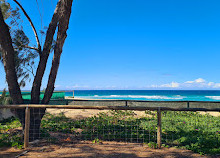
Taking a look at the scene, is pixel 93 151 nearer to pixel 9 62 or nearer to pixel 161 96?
pixel 9 62

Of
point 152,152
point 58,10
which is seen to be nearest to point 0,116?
point 58,10

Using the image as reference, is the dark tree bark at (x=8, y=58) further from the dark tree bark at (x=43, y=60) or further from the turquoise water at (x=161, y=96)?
the turquoise water at (x=161, y=96)

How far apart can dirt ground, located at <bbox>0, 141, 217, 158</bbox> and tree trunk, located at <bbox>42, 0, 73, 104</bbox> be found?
1576mm

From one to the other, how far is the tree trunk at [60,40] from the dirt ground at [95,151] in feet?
5.17

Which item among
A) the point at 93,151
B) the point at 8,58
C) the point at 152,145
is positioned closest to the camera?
the point at 93,151

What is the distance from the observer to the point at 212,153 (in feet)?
13.0

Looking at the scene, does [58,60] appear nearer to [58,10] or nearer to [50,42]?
[50,42]

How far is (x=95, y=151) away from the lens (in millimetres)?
4152

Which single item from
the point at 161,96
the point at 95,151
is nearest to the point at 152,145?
the point at 95,151

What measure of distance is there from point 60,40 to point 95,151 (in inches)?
133

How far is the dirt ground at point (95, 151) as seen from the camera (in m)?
3.90

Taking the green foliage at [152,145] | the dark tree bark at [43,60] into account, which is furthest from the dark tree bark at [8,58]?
the green foliage at [152,145]

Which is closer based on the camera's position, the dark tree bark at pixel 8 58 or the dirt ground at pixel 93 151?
the dirt ground at pixel 93 151

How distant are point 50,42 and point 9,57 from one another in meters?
1.22
